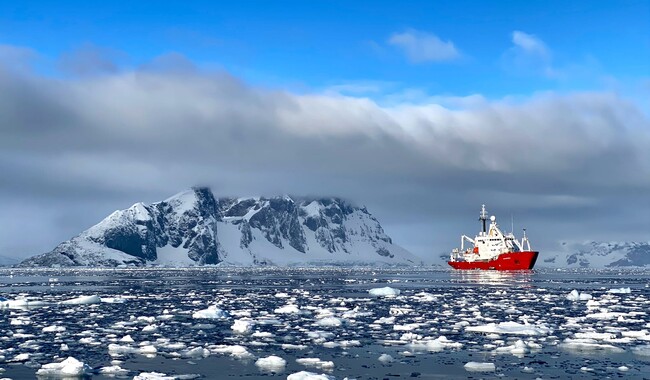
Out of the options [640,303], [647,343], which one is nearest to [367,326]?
[647,343]

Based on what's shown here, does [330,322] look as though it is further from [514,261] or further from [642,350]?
[514,261]

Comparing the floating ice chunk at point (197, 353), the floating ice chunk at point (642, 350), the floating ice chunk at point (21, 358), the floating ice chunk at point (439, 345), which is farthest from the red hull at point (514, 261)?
the floating ice chunk at point (21, 358)

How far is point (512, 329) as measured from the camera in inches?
1166

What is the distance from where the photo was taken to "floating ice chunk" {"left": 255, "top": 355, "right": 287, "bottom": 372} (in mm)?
21125

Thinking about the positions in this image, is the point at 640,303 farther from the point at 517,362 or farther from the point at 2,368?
the point at 2,368

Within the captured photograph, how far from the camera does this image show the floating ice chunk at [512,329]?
28877 mm

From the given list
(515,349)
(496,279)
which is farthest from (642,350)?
(496,279)

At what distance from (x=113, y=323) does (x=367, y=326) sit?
42.8ft

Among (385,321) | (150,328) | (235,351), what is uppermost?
(385,321)

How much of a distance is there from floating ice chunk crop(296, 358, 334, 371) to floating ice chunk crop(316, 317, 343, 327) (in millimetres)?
10460

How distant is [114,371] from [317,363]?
21.2 feet

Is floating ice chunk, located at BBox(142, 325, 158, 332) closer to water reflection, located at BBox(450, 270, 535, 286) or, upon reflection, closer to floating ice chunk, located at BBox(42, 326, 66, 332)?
floating ice chunk, located at BBox(42, 326, 66, 332)

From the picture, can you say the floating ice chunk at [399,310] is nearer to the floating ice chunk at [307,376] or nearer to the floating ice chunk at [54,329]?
the floating ice chunk at [54,329]

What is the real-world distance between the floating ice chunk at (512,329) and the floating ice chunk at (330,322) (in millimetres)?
6454
